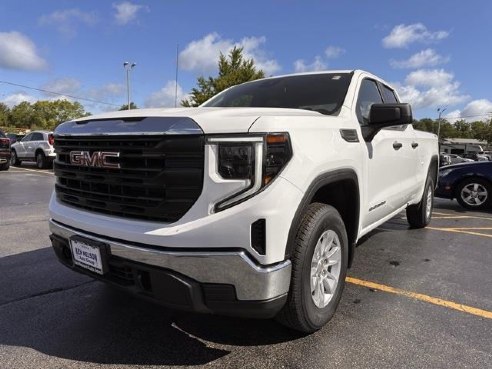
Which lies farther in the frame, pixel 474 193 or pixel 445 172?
pixel 445 172

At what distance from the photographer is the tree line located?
3303cm

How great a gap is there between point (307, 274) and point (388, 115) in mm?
1547

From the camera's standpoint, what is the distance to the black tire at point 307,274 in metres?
2.52

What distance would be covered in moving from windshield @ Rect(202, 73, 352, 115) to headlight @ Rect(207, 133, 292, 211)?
1.34 m

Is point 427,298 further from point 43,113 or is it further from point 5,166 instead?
point 43,113

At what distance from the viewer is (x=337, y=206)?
3.35 metres

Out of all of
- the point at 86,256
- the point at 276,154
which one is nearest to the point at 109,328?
the point at 86,256

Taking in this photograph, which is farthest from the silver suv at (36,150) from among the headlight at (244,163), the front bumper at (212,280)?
the headlight at (244,163)

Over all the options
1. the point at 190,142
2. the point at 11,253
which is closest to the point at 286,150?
the point at 190,142

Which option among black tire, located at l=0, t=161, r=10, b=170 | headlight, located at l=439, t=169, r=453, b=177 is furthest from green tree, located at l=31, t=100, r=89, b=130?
headlight, located at l=439, t=169, r=453, b=177

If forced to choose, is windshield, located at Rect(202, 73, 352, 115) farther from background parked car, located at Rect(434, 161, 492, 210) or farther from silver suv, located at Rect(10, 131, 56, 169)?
silver suv, located at Rect(10, 131, 56, 169)

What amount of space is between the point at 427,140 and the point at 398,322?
340 centimetres

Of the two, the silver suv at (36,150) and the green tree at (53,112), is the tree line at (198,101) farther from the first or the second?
the silver suv at (36,150)

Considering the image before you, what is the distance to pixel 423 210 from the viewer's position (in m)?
6.19
